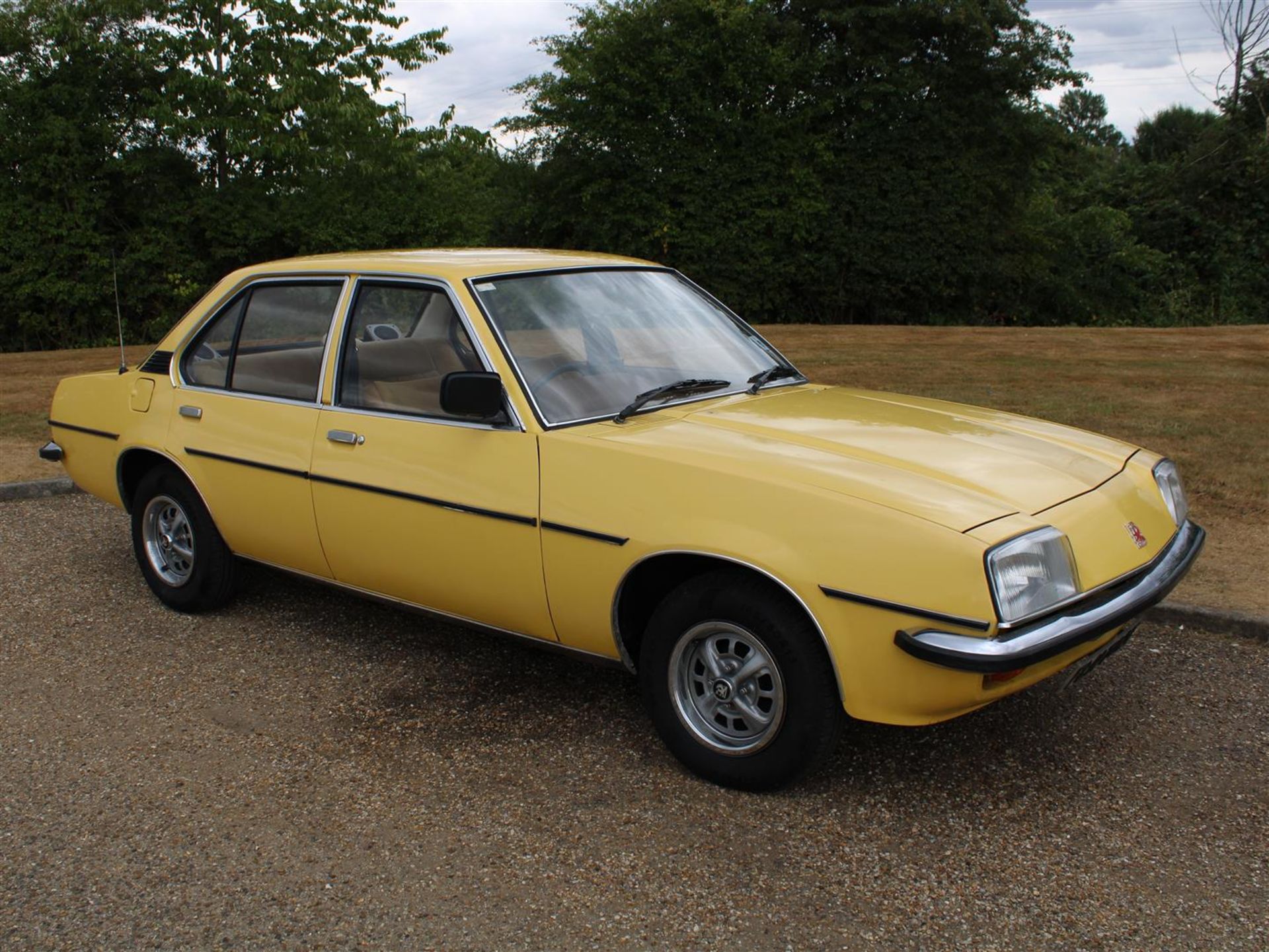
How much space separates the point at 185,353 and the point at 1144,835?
4.40m

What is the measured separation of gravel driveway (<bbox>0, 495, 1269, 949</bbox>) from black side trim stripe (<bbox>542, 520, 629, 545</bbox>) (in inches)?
30.8

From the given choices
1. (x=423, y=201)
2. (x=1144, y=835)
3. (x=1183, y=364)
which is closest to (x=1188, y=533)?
(x=1144, y=835)

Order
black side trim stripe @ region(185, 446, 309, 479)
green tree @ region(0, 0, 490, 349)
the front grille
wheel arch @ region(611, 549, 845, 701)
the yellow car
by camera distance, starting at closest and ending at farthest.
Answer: the yellow car < wheel arch @ region(611, 549, 845, 701) < black side trim stripe @ region(185, 446, 309, 479) < the front grille < green tree @ region(0, 0, 490, 349)

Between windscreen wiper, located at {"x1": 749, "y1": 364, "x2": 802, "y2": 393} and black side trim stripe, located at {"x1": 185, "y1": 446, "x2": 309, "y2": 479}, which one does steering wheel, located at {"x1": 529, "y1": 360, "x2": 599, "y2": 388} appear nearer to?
windscreen wiper, located at {"x1": 749, "y1": 364, "x2": 802, "y2": 393}

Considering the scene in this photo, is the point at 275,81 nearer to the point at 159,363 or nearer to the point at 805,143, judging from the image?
the point at 805,143

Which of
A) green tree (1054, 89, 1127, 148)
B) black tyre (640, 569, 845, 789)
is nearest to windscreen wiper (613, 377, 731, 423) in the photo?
black tyre (640, 569, 845, 789)

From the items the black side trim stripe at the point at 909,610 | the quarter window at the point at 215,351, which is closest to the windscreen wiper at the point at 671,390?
the black side trim stripe at the point at 909,610

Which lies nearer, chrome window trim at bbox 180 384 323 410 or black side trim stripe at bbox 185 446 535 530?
black side trim stripe at bbox 185 446 535 530

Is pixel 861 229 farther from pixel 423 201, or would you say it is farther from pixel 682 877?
pixel 682 877

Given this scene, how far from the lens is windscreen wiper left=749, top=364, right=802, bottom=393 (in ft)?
14.9

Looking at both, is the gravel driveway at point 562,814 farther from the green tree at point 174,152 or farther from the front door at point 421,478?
the green tree at point 174,152

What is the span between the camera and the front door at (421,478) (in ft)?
13.1

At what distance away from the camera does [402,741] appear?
13.4 feet

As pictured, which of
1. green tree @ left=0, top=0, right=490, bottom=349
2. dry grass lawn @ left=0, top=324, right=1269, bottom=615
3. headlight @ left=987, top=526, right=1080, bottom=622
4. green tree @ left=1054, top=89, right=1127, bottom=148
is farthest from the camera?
green tree @ left=1054, top=89, right=1127, bottom=148
